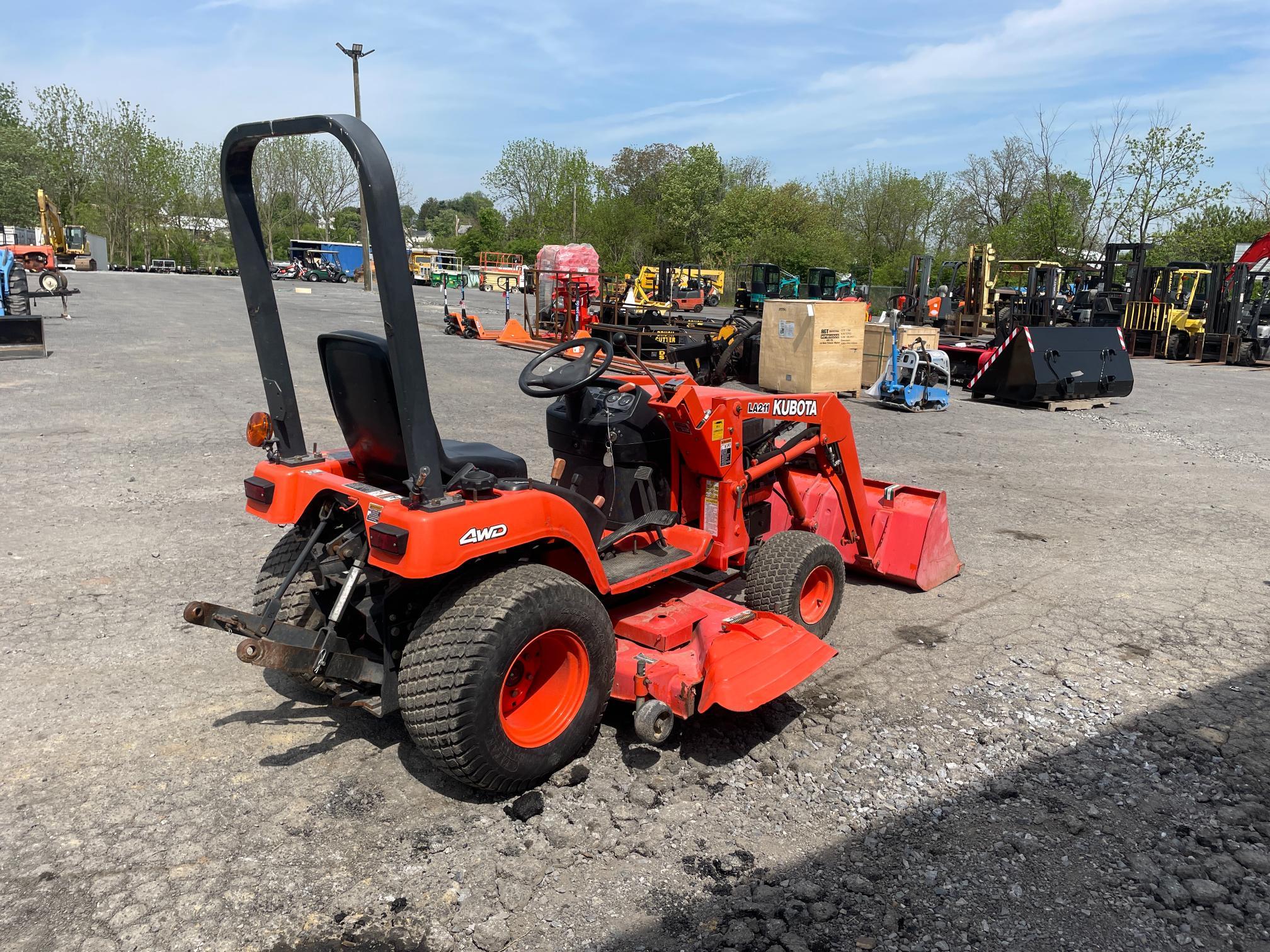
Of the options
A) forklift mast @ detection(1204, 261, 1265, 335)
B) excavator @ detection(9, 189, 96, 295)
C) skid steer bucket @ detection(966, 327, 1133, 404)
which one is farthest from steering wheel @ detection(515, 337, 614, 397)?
excavator @ detection(9, 189, 96, 295)

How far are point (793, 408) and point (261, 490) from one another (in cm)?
272

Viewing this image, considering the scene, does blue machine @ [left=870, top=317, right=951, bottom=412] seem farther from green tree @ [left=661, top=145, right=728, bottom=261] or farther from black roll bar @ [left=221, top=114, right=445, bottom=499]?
green tree @ [left=661, top=145, right=728, bottom=261]

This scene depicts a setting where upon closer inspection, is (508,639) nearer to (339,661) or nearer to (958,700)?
(339,661)

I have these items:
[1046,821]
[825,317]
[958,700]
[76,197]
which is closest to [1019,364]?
[825,317]

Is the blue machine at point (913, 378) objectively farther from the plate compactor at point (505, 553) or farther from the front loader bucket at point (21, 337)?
the front loader bucket at point (21, 337)

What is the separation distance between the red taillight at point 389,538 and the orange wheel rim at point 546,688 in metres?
0.68

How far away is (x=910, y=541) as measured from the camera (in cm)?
560

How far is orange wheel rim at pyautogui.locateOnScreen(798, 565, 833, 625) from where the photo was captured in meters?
4.83

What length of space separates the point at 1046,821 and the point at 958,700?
976 mm

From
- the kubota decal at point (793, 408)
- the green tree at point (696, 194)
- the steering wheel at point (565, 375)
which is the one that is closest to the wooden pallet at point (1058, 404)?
the kubota decal at point (793, 408)

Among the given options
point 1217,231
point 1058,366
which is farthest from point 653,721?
point 1217,231

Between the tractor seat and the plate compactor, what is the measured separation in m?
0.01

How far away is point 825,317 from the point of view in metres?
14.0

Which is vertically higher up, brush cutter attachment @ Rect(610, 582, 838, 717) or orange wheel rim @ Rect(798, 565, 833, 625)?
brush cutter attachment @ Rect(610, 582, 838, 717)
